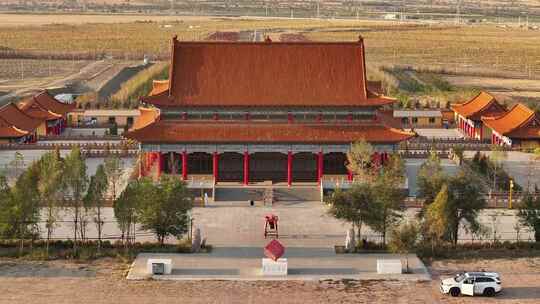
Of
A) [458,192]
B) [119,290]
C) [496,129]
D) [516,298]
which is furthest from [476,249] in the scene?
[496,129]

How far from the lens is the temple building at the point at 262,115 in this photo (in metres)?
58.2

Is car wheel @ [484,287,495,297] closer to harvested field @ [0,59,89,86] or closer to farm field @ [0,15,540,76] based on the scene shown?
harvested field @ [0,59,89,86]

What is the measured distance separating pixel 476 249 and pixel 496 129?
93.1 ft

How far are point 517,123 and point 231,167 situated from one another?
2434 centimetres

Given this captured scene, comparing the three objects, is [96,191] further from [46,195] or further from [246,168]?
[246,168]

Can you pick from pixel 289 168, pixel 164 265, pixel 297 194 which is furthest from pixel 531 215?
pixel 164 265

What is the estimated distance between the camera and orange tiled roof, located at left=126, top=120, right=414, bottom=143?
5791 centimetres

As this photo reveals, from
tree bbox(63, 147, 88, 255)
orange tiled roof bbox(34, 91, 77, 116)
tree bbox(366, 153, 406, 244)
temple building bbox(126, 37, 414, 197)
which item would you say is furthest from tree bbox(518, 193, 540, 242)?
orange tiled roof bbox(34, 91, 77, 116)

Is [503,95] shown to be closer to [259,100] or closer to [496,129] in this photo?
[496,129]

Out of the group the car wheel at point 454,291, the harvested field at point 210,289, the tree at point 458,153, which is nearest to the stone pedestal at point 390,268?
the harvested field at point 210,289

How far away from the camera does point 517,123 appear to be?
73.4 m

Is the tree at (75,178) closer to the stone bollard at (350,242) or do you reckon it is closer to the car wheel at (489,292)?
the stone bollard at (350,242)

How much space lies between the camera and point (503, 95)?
105 metres

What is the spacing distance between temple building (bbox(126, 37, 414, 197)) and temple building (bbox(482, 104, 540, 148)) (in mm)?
16238
